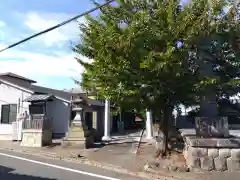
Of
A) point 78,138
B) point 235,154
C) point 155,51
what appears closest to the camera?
point 235,154

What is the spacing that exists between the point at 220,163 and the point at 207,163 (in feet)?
1.28

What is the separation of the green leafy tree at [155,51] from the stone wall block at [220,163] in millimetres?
2157

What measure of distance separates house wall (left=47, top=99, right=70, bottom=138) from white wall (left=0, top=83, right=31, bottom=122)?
177 cm

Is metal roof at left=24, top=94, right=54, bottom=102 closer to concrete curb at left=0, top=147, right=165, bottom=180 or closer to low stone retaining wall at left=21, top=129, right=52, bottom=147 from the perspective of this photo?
low stone retaining wall at left=21, top=129, right=52, bottom=147

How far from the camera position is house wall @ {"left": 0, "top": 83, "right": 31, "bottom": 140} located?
868 inches

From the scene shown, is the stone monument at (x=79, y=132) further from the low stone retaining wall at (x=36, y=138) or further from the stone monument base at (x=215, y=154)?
the stone monument base at (x=215, y=154)

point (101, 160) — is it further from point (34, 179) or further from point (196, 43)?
point (196, 43)

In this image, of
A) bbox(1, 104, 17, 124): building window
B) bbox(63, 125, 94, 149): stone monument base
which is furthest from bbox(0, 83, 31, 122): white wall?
bbox(63, 125, 94, 149): stone monument base

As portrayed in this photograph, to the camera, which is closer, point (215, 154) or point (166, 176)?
point (166, 176)

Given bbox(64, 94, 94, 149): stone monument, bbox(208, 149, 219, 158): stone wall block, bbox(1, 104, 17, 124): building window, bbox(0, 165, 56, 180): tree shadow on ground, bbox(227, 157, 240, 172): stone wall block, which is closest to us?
bbox(0, 165, 56, 180): tree shadow on ground

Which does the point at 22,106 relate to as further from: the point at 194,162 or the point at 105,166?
the point at 194,162

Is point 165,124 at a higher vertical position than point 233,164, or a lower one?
higher

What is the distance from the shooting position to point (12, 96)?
22984 millimetres

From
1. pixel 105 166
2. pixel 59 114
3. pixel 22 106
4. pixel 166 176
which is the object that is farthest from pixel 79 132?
pixel 166 176
